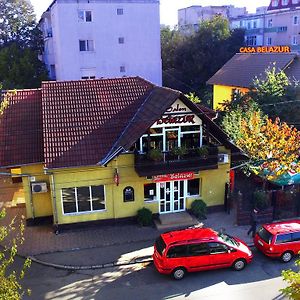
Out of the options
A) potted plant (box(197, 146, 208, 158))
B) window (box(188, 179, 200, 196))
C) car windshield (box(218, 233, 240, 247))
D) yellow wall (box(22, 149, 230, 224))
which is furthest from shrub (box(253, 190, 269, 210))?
car windshield (box(218, 233, 240, 247))

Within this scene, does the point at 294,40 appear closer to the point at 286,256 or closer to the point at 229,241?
the point at 286,256

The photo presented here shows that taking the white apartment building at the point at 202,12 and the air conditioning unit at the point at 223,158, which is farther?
the white apartment building at the point at 202,12

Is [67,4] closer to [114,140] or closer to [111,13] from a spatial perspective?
[111,13]

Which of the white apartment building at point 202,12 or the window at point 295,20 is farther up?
the white apartment building at point 202,12

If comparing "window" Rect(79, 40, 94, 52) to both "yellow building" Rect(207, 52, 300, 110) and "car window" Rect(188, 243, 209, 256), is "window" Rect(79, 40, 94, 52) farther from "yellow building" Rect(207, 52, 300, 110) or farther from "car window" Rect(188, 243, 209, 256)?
"car window" Rect(188, 243, 209, 256)

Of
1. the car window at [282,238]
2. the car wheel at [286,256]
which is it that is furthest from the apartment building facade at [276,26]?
the car wheel at [286,256]

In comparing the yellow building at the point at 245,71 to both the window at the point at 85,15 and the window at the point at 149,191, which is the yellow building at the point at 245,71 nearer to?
the window at the point at 85,15
